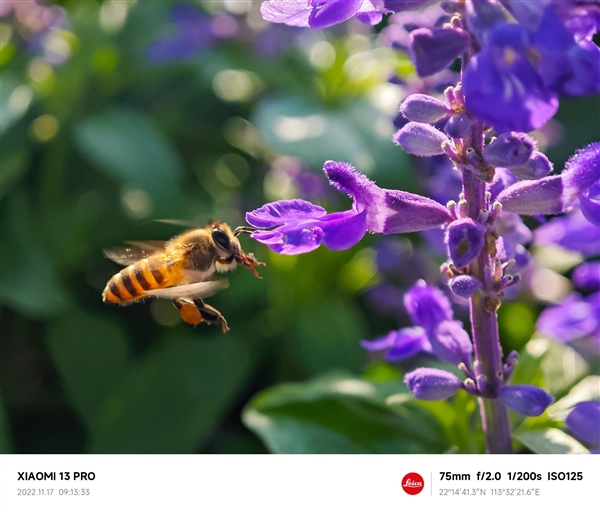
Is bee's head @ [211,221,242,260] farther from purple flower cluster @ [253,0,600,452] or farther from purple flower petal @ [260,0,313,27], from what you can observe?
purple flower petal @ [260,0,313,27]

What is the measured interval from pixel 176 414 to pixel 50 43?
1.18 m

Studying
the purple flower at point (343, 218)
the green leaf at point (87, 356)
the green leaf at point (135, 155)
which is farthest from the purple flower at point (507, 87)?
the green leaf at point (87, 356)

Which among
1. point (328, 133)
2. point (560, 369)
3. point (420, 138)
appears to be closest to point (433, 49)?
point (420, 138)

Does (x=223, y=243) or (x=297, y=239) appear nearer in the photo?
(x=297, y=239)

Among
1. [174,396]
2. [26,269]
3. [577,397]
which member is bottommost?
[174,396]

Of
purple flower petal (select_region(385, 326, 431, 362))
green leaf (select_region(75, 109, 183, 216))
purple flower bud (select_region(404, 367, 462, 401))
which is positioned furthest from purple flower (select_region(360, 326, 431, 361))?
green leaf (select_region(75, 109, 183, 216))

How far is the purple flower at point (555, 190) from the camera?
903mm

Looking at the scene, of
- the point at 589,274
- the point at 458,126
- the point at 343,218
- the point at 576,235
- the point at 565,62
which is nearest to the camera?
the point at 565,62

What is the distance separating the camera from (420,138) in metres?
0.88

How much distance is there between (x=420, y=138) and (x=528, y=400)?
37 cm

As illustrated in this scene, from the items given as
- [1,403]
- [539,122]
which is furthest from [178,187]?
[539,122]

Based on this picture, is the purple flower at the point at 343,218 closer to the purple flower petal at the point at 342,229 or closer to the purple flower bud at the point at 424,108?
the purple flower petal at the point at 342,229

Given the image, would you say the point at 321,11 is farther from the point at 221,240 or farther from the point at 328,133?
the point at 328,133

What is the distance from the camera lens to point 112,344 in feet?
6.34
